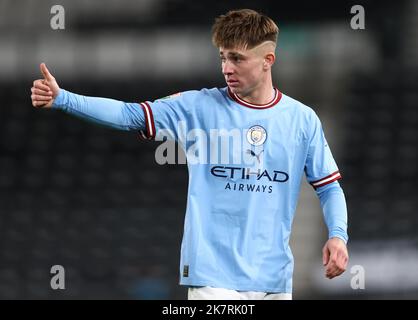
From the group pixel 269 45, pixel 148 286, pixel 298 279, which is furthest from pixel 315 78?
pixel 269 45

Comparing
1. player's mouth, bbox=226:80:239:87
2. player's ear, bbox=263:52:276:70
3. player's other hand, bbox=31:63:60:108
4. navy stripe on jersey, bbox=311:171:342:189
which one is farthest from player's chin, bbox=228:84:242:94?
player's other hand, bbox=31:63:60:108

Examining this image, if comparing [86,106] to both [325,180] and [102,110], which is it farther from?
[325,180]

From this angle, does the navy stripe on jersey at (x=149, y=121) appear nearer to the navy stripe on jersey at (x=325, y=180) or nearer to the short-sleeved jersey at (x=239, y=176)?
the short-sleeved jersey at (x=239, y=176)

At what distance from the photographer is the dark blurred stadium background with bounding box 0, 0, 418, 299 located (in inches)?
324

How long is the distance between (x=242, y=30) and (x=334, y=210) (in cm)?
86

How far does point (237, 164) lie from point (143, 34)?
6441 millimetres

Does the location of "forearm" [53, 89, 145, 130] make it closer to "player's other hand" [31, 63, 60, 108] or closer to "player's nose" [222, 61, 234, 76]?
"player's other hand" [31, 63, 60, 108]

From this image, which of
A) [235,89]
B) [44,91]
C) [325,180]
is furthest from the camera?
[325,180]

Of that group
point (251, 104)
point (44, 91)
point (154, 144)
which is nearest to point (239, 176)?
point (251, 104)

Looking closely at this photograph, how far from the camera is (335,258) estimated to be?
3.63 metres

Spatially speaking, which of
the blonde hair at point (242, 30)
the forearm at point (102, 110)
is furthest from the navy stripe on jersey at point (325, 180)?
the forearm at point (102, 110)

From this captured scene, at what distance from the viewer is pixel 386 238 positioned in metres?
8.32

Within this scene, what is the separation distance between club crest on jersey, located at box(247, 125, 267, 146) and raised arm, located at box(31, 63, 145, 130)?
17.6 inches

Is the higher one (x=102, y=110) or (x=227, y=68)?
(x=227, y=68)
